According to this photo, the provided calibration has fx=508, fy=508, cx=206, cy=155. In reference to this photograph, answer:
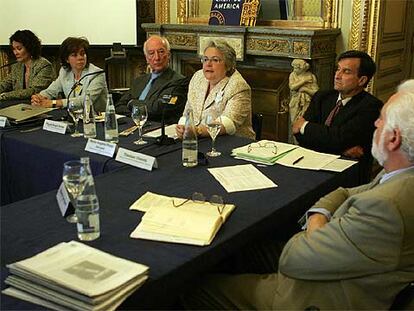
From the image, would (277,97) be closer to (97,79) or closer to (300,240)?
(97,79)

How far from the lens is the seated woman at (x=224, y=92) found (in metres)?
2.79

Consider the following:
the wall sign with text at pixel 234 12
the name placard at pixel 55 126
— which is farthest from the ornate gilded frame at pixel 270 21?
the name placard at pixel 55 126

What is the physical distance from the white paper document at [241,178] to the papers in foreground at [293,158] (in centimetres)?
11

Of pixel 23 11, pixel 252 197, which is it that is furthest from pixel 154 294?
pixel 23 11

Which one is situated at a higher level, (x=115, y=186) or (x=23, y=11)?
(x=23, y=11)

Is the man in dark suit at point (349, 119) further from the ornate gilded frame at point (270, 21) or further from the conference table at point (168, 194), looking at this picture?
the ornate gilded frame at point (270, 21)

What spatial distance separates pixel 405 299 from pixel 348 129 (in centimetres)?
145

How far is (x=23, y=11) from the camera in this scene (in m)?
5.80

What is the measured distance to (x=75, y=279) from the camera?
3.55 feet

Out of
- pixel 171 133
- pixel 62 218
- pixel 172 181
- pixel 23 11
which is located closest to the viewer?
pixel 62 218

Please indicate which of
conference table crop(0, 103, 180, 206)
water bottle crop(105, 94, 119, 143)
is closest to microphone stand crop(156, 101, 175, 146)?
conference table crop(0, 103, 180, 206)

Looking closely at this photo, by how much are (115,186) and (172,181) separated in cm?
21

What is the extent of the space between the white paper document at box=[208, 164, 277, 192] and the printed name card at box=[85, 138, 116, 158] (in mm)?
459

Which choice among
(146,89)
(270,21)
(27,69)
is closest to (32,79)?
(27,69)
